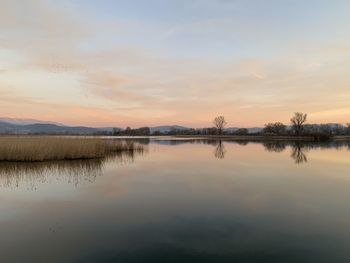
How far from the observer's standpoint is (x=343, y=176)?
39.0 feet

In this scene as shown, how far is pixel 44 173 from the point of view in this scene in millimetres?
11875

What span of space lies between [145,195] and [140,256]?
3.96 m

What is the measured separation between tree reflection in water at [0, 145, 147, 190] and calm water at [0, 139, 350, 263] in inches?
2.6

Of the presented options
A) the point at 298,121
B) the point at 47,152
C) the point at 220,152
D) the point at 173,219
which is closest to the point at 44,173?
the point at 47,152

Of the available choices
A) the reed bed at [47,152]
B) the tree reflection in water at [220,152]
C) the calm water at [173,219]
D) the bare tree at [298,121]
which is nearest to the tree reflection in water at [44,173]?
the calm water at [173,219]

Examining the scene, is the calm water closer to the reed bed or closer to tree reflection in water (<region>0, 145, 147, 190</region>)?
tree reflection in water (<region>0, 145, 147, 190</region>)

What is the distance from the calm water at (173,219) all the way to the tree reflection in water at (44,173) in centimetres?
7

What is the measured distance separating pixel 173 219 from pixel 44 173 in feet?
25.0

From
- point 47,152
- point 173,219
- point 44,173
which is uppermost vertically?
point 47,152

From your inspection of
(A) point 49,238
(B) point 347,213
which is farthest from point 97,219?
(B) point 347,213

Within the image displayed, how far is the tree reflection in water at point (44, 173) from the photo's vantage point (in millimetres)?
10195

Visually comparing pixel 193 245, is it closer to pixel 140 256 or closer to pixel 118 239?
pixel 140 256

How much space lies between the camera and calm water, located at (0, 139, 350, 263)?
4465 mm

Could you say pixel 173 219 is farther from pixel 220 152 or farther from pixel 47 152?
pixel 220 152
